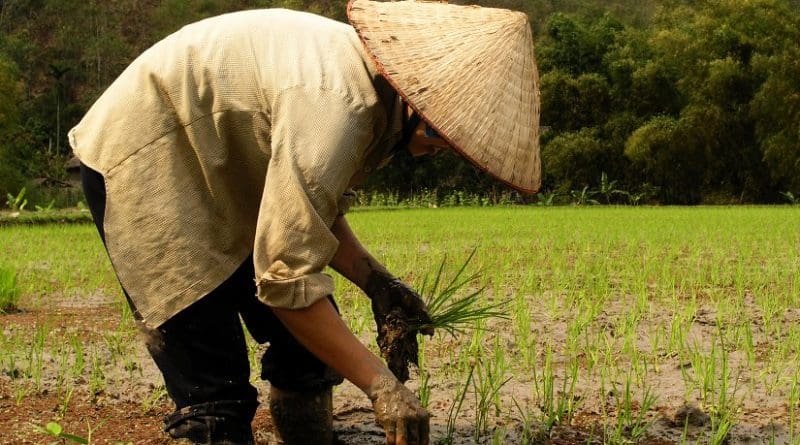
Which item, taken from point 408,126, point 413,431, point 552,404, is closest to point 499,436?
point 552,404

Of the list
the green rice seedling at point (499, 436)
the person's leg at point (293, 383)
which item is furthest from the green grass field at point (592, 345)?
the person's leg at point (293, 383)

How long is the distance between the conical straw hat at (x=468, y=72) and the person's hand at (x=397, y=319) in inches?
21.4

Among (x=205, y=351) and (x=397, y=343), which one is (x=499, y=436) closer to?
(x=397, y=343)

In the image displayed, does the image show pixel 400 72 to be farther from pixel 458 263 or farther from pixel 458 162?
pixel 458 162

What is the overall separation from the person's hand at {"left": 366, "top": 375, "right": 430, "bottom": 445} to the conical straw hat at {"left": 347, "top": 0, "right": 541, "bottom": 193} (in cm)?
45

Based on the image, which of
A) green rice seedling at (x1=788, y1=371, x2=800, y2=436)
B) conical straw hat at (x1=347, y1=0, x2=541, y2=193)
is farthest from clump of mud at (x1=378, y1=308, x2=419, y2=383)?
green rice seedling at (x1=788, y1=371, x2=800, y2=436)

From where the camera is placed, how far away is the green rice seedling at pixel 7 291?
470 cm

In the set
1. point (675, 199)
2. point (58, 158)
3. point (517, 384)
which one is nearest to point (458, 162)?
point (675, 199)

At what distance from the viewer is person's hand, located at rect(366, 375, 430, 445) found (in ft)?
5.89

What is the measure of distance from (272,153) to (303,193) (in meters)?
0.11

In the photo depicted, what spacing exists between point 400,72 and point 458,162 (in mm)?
31502

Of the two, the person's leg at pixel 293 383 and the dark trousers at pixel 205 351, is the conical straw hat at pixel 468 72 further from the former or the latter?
the person's leg at pixel 293 383

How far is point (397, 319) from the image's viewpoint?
229cm

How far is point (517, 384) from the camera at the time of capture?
10.2 feet
